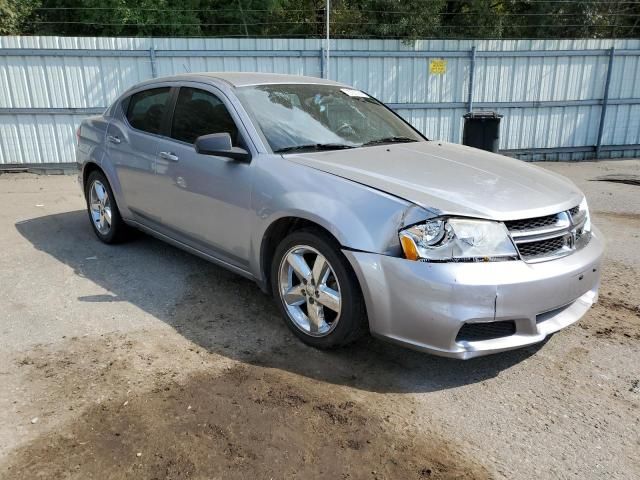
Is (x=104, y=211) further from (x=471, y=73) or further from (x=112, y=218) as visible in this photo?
(x=471, y=73)

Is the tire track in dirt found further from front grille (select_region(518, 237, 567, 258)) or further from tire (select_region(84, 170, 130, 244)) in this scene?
tire (select_region(84, 170, 130, 244))

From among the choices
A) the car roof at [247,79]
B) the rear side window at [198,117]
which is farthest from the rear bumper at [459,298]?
the car roof at [247,79]

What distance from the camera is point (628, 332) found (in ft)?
12.9

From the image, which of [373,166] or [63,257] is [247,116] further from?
[63,257]

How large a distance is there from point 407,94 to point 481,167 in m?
8.26

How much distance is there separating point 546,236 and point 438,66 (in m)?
9.24

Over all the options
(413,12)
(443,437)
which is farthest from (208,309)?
(413,12)

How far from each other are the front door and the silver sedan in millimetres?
15

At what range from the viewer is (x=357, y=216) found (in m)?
3.20

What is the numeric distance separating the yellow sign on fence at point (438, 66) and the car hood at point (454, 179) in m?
7.97

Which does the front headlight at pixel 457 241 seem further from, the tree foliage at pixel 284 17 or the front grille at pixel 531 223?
the tree foliage at pixel 284 17

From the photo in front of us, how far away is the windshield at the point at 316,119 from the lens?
3988 mm

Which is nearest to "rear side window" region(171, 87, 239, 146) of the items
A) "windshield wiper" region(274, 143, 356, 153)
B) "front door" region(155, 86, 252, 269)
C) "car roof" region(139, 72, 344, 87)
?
"front door" region(155, 86, 252, 269)

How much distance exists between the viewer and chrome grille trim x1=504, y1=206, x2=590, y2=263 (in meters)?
3.10
